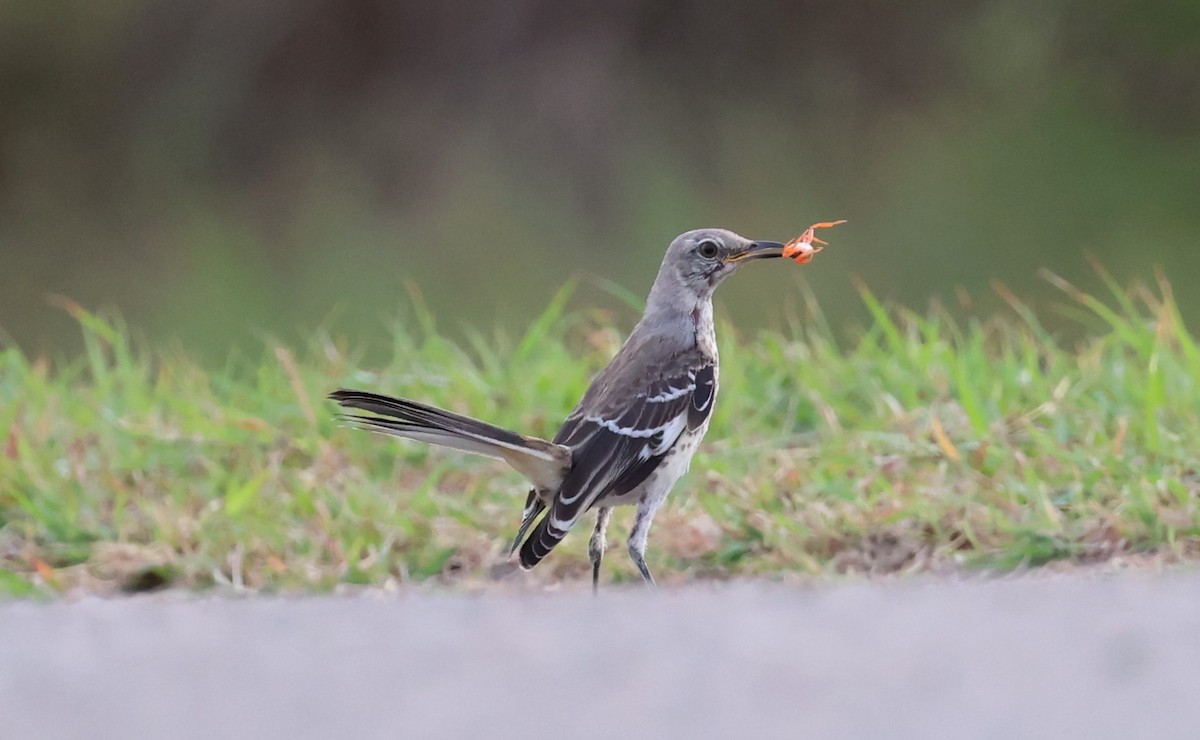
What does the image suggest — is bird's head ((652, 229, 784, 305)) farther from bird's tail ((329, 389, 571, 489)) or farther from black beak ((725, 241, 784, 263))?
bird's tail ((329, 389, 571, 489))

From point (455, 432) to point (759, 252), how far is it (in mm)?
1445

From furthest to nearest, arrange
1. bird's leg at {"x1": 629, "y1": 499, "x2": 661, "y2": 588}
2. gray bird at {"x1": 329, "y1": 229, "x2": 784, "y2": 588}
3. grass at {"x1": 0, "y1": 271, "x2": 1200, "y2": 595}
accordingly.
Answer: grass at {"x1": 0, "y1": 271, "x2": 1200, "y2": 595}
bird's leg at {"x1": 629, "y1": 499, "x2": 661, "y2": 588}
gray bird at {"x1": 329, "y1": 229, "x2": 784, "y2": 588}

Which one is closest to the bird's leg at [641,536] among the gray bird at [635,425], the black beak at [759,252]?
the gray bird at [635,425]

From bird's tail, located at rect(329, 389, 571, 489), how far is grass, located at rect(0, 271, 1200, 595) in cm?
78

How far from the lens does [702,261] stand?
19.5ft

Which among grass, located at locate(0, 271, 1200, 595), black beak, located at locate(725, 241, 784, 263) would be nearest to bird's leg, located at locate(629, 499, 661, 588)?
grass, located at locate(0, 271, 1200, 595)

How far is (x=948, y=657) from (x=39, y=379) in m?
5.63

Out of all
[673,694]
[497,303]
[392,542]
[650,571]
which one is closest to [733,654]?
[673,694]

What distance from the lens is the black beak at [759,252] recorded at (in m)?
5.84

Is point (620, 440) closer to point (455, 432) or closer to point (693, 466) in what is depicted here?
point (455, 432)

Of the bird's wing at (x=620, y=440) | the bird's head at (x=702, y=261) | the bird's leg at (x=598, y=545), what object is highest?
the bird's head at (x=702, y=261)

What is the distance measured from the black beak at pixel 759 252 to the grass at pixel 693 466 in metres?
0.80

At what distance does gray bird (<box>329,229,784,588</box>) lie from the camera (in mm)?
→ 5051

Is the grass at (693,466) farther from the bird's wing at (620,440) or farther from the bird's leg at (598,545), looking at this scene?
the bird's wing at (620,440)
